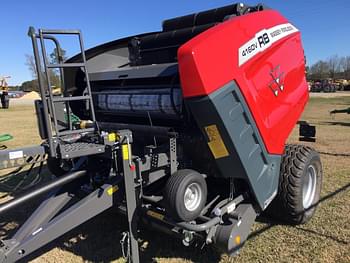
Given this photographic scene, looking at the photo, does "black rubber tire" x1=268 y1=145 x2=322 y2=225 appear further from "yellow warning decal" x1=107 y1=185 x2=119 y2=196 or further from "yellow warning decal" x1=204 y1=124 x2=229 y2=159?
"yellow warning decal" x1=107 y1=185 x2=119 y2=196

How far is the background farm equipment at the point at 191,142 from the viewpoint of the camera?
269 cm

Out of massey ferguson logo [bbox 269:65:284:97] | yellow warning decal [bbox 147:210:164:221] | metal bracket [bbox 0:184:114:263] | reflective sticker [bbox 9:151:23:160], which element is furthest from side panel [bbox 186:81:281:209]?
reflective sticker [bbox 9:151:23:160]

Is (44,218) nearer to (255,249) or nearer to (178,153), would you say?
(178,153)

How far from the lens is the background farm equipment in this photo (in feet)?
8.84

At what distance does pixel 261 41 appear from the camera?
3.14 m

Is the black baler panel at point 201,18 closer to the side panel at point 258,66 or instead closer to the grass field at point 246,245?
the side panel at point 258,66

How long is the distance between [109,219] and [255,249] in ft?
5.69

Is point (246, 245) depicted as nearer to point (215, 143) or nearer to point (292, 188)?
point (292, 188)

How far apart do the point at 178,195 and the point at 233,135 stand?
0.63 m

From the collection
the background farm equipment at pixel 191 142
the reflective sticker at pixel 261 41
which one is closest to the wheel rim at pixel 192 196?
the background farm equipment at pixel 191 142

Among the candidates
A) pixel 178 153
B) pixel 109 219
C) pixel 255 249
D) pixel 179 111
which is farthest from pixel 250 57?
pixel 109 219

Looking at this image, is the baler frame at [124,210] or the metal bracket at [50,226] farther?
the baler frame at [124,210]

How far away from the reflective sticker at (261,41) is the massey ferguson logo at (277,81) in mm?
246

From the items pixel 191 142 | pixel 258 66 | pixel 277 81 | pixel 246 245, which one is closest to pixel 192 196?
pixel 191 142
